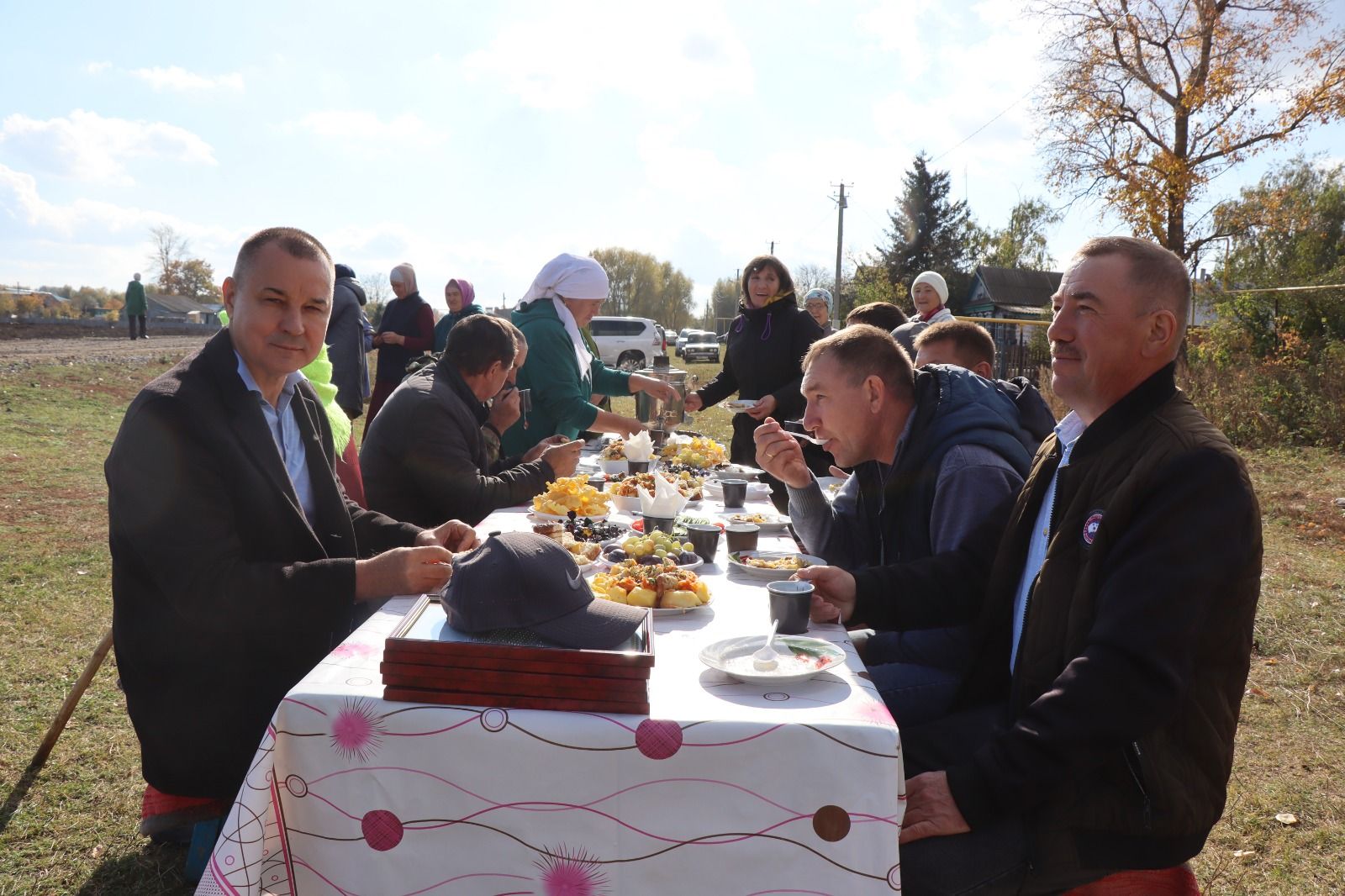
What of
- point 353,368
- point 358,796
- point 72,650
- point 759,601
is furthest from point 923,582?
point 353,368

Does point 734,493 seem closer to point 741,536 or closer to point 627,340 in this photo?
point 741,536

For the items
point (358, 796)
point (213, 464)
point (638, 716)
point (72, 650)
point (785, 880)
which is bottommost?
point (72, 650)

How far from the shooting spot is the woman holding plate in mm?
5910

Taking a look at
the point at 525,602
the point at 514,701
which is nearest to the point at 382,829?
the point at 514,701

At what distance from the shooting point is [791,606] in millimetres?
2066

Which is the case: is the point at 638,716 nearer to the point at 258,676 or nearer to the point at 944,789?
the point at 944,789

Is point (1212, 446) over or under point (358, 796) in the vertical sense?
over

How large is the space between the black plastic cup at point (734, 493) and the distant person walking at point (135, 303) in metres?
23.5

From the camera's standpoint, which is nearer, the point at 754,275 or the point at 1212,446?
the point at 1212,446

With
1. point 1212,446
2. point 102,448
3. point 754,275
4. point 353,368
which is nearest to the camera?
point 1212,446

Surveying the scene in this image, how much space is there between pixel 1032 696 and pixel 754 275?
14.4 ft

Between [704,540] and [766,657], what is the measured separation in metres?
0.99

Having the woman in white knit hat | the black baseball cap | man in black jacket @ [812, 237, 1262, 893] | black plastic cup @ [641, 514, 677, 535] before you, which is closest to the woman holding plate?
the woman in white knit hat

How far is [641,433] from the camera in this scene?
14.8ft
